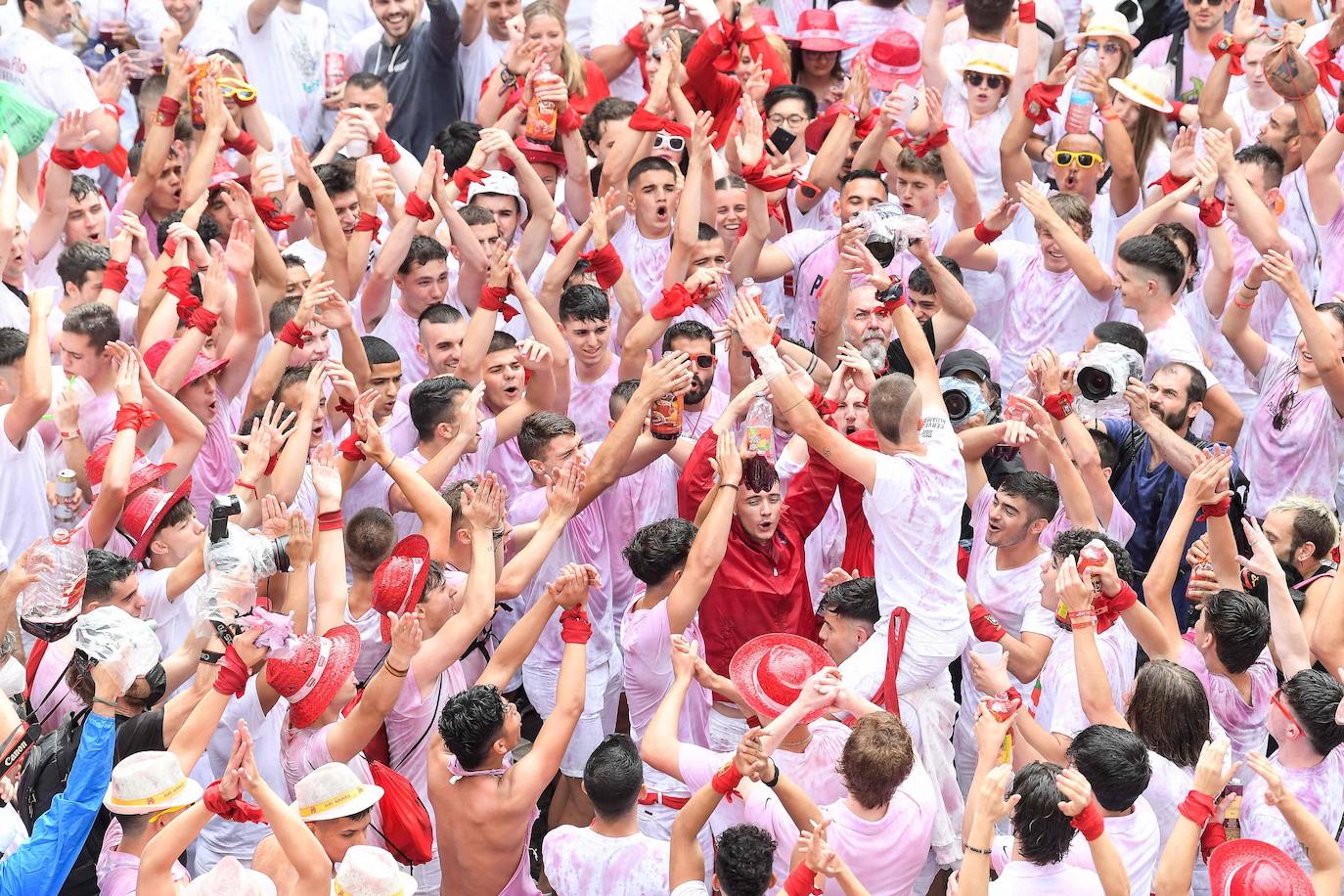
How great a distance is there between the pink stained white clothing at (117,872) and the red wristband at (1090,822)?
2557 millimetres

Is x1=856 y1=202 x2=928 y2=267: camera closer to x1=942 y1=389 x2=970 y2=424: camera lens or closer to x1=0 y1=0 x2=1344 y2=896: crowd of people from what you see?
x1=0 y1=0 x2=1344 y2=896: crowd of people

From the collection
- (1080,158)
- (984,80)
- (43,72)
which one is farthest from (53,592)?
(984,80)

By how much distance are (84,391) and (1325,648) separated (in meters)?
5.11

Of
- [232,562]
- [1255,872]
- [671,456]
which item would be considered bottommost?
[671,456]

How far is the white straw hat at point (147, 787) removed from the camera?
4594mm

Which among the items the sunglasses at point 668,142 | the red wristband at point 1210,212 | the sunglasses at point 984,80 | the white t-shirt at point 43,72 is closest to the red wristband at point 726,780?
the red wristband at point 1210,212

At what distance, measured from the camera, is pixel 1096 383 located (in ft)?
23.1

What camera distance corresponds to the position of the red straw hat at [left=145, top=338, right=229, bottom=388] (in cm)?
707

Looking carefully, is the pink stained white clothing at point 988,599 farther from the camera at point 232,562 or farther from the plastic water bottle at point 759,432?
the camera at point 232,562

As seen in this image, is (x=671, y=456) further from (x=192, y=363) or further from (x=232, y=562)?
(x=232, y=562)

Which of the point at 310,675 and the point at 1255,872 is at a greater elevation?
the point at 1255,872

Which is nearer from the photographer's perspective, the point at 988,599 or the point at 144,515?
the point at 144,515

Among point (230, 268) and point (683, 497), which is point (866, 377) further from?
point (230, 268)

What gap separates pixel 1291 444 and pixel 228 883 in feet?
17.5
